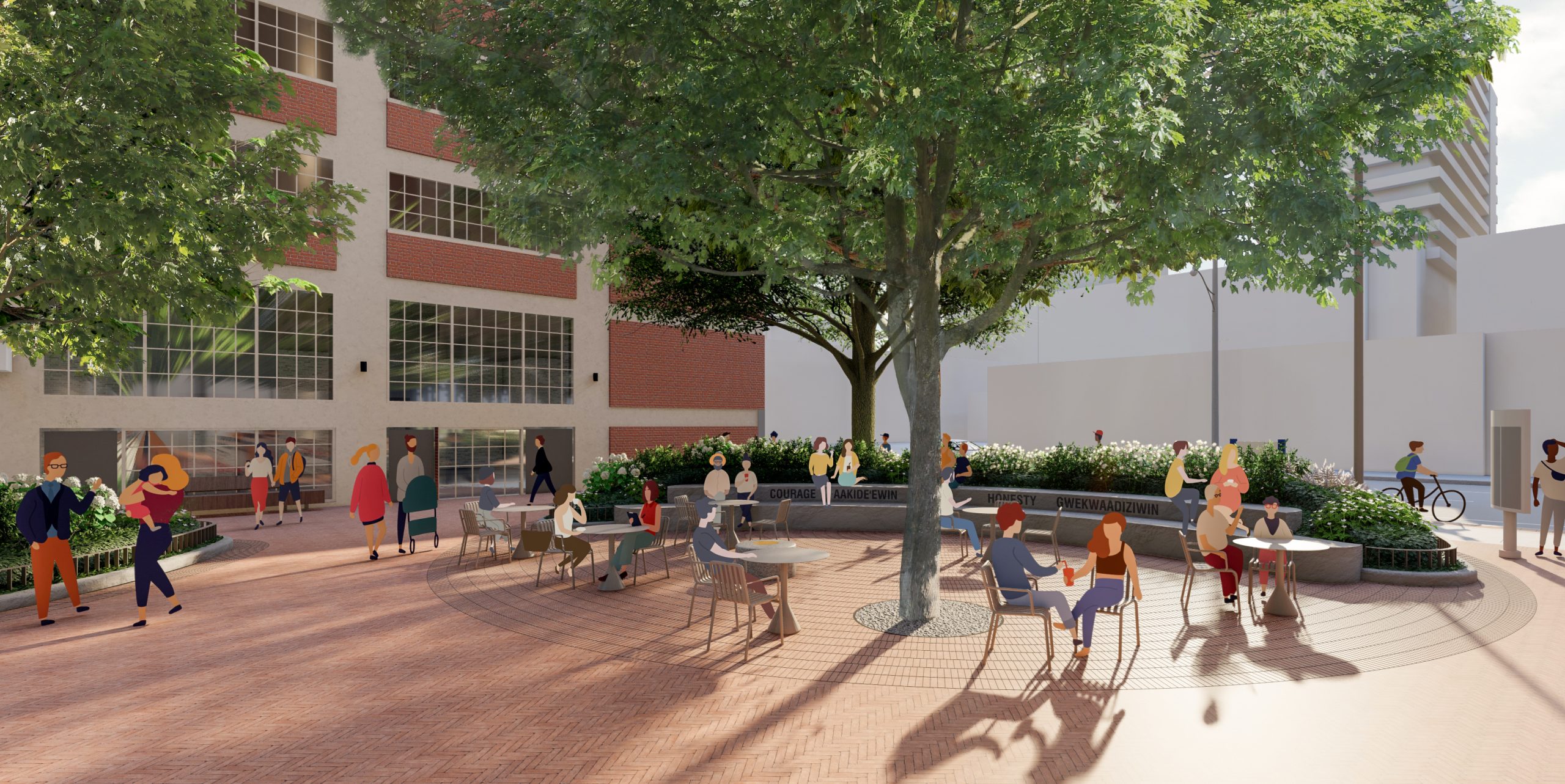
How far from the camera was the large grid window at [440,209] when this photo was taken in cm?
2439

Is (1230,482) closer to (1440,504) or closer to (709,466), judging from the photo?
(709,466)

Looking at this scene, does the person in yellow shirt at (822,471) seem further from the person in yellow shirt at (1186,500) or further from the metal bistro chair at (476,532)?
the person in yellow shirt at (1186,500)

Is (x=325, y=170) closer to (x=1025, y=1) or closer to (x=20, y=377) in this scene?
(x=20, y=377)

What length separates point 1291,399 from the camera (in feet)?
121

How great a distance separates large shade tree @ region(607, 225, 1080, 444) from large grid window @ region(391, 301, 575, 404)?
19.7 ft

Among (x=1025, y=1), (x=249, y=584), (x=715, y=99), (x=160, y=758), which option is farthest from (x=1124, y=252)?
(x=249, y=584)

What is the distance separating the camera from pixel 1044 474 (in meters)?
16.6

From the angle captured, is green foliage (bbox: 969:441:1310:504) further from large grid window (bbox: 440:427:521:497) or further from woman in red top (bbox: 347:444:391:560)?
large grid window (bbox: 440:427:521:497)

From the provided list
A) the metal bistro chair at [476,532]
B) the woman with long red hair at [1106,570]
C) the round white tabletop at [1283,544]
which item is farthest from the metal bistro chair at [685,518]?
the round white tabletop at [1283,544]

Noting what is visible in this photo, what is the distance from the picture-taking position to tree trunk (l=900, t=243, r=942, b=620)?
9.48 meters

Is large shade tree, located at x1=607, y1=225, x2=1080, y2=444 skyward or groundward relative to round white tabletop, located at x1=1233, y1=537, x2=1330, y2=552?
skyward

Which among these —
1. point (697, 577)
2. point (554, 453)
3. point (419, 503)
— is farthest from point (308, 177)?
point (697, 577)

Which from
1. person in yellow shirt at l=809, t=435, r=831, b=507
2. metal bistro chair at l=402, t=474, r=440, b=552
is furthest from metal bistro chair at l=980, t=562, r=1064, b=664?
metal bistro chair at l=402, t=474, r=440, b=552

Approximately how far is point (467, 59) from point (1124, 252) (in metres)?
8.29
